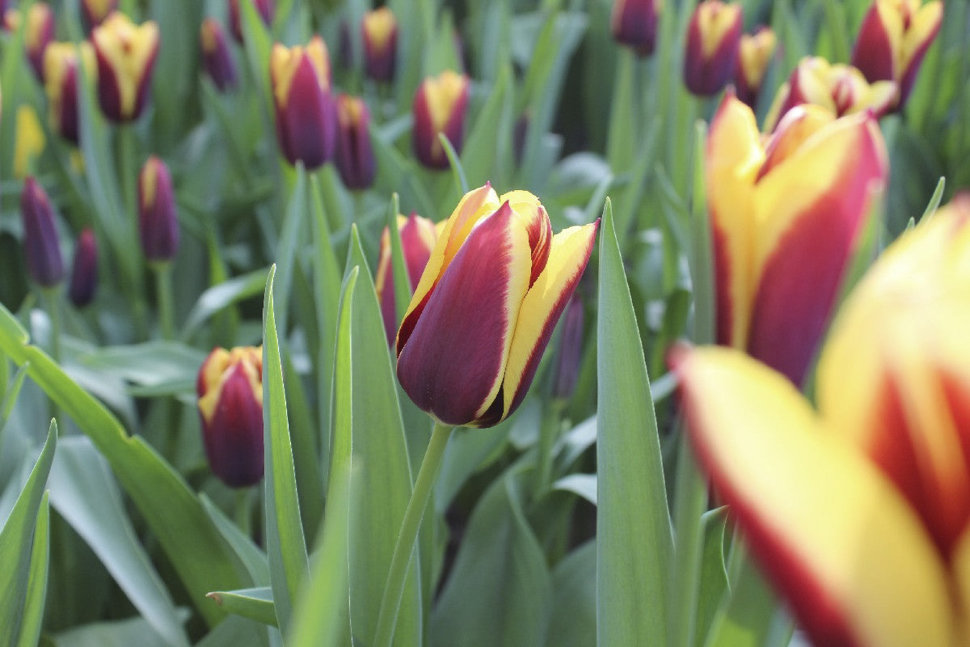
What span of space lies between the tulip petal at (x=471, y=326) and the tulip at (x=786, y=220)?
0.07m

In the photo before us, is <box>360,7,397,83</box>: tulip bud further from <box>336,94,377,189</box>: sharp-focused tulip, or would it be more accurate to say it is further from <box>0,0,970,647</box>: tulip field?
<box>336,94,377,189</box>: sharp-focused tulip

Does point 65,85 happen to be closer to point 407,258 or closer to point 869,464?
point 407,258

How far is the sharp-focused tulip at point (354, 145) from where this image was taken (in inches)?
38.8

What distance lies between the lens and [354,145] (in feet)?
3.27

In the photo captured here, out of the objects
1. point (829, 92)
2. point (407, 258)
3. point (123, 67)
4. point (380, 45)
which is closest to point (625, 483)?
point (407, 258)

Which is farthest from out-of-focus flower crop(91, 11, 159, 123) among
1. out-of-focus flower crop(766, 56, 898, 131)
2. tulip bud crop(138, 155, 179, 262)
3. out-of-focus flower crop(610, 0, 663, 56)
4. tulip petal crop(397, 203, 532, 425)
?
tulip petal crop(397, 203, 532, 425)

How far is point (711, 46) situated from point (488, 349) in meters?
0.81

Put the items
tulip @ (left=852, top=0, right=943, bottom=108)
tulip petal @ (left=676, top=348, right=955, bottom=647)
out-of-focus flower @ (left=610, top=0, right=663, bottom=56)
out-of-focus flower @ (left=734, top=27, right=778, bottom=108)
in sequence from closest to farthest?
tulip petal @ (left=676, top=348, right=955, bottom=647) < tulip @ (left=852, top=0, right=943, bottom=108) < out-of-focus flower @ (left=734, top=27, right=778, bottom=108) < out-of-focus flower @ (left=610, top=0, right=663, bottom=56)

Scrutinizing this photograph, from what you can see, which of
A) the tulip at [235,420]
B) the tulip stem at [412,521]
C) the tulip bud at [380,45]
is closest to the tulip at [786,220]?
the tulip stem at [412,521]

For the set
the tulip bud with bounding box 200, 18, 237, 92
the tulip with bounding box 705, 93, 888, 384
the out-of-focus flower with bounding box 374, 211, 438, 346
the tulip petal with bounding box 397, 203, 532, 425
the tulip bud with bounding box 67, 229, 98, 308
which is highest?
the tulip with bounding box 705, 93, 888, 384

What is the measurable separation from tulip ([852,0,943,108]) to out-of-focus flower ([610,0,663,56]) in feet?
1.25

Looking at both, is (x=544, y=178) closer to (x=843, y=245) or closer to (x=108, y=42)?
(x=108, y=42)

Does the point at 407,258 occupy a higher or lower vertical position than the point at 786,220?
lower

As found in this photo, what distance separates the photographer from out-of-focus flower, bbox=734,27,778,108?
3.58 ft
